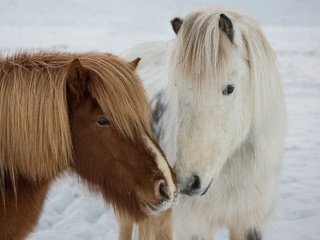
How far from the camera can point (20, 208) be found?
2004mm

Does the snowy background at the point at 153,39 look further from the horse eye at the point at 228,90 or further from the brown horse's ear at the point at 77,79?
the horse eye at the point at 228,90

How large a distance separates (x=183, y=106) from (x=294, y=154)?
422 centimetres

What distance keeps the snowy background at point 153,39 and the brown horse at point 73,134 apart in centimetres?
31

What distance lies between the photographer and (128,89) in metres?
2.00

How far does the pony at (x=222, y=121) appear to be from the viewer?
2244 mm

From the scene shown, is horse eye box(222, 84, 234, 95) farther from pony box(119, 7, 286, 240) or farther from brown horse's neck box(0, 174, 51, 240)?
brown horse's neck box(0, 174, 51, 240)

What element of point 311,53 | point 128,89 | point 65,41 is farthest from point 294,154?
point 65,41

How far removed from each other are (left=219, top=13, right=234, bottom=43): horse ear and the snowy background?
109cm

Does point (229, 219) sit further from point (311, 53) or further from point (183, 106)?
point (311, 53)

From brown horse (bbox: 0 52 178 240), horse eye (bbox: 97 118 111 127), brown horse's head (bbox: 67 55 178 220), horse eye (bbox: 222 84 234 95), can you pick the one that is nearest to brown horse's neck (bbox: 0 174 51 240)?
brown horse (bbox: 0 52 178 240)

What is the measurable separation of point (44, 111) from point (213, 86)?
86 centimetres

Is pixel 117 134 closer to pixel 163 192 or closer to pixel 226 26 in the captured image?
pixel 163 192

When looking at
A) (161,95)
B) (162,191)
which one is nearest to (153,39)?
(161,95)

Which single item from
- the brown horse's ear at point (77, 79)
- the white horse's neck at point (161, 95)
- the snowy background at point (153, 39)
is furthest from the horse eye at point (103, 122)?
the white horse's neck at point (161, 95)
